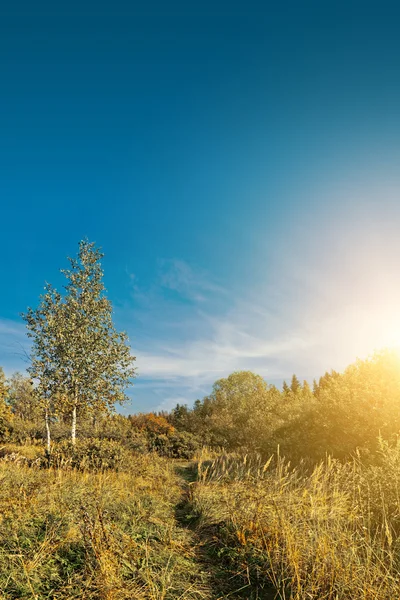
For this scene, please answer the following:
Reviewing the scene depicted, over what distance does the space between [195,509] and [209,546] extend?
2119mm

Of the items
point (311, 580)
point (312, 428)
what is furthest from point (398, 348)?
point (311, 580)

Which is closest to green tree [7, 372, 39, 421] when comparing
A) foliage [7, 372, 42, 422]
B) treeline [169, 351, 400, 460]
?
foliage [7, 372, 42, 422]

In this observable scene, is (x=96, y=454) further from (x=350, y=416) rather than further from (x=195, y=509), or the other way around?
(x=350, y=416)

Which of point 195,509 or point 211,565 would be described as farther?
point 195,509

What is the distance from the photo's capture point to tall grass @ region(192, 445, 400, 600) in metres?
3.80

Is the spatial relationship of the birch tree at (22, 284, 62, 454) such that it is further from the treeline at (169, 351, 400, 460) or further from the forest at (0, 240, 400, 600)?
the treeline at (169, 351, 400, 460)

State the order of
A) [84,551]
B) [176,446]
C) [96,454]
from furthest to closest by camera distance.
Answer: [176,446]
[96,454]
[84,551]

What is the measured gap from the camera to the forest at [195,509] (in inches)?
158

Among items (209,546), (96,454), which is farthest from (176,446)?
(209,546)

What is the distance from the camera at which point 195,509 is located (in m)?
8.08

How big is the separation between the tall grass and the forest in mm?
28

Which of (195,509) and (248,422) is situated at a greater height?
(248,422)

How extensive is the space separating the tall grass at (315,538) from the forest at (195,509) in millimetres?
28

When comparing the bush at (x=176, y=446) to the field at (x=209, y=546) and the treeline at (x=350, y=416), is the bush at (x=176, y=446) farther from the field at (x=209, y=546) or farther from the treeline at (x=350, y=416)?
the field at (x=209, y=546)
